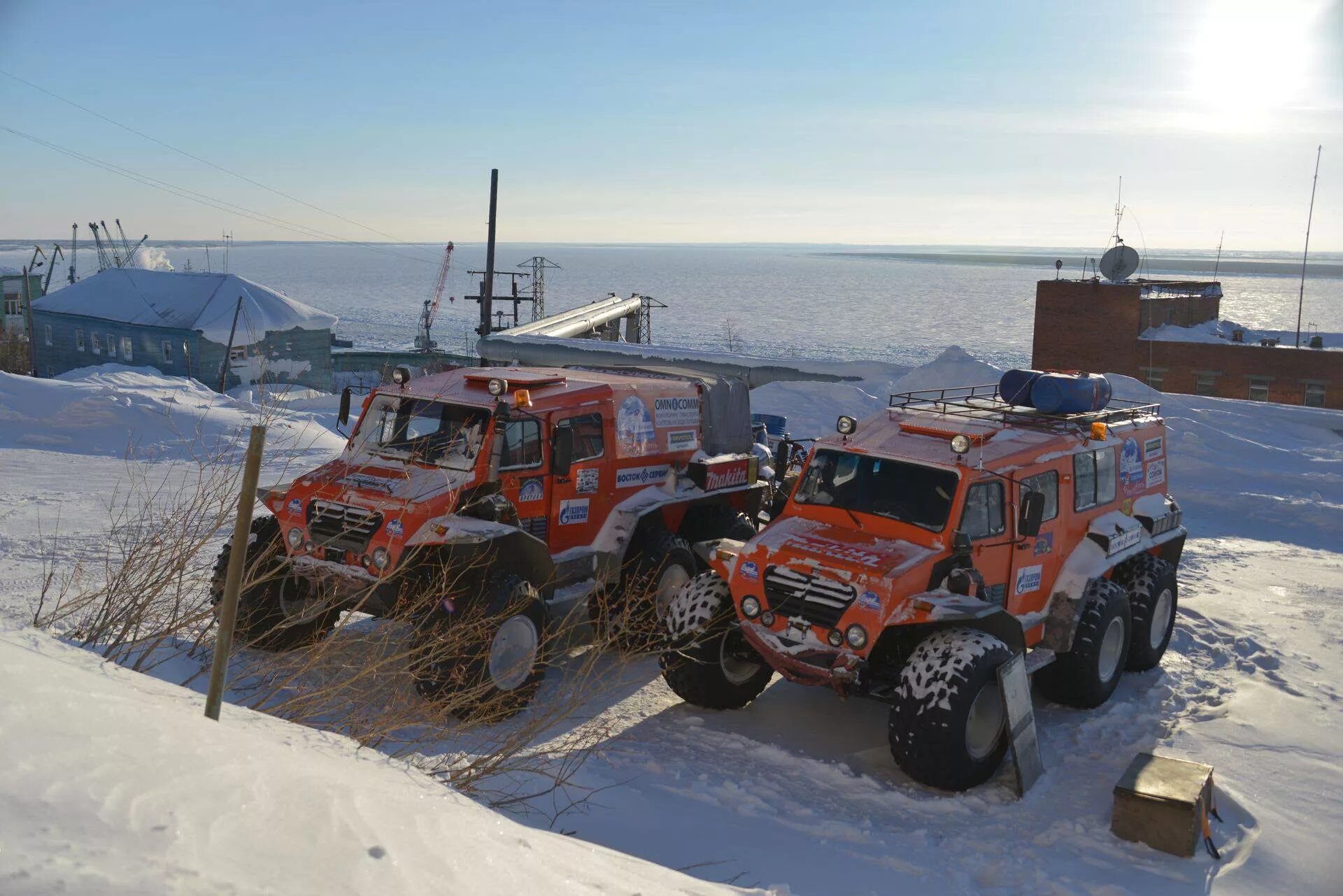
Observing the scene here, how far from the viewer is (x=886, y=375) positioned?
1067 inches

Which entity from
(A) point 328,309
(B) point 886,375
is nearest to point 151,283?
(B) point 886,375

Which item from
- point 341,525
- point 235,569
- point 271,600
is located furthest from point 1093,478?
point 235,569

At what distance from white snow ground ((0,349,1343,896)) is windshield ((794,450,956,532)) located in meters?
1.85

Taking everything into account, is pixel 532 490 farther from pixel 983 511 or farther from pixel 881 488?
pixel 983 511

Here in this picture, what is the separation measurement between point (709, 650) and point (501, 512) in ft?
7.28

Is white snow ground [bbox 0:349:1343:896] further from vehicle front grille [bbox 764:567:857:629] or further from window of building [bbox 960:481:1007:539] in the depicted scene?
window of building [bbox 960:481:1007:539]

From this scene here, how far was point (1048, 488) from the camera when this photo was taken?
9453 millimetres

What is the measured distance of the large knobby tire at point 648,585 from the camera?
34.0 feet

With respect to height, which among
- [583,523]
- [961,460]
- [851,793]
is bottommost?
[851,793]

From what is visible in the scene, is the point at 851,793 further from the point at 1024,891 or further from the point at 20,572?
the point at 20,572

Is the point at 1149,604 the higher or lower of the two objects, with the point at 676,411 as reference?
lower

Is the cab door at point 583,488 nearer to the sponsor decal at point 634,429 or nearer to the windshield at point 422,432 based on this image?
the sponsor decal at point 634,429

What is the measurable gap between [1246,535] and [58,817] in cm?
1624

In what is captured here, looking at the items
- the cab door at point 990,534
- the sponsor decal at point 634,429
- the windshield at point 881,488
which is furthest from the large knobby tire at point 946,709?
the sponsor decal at point 634,429
